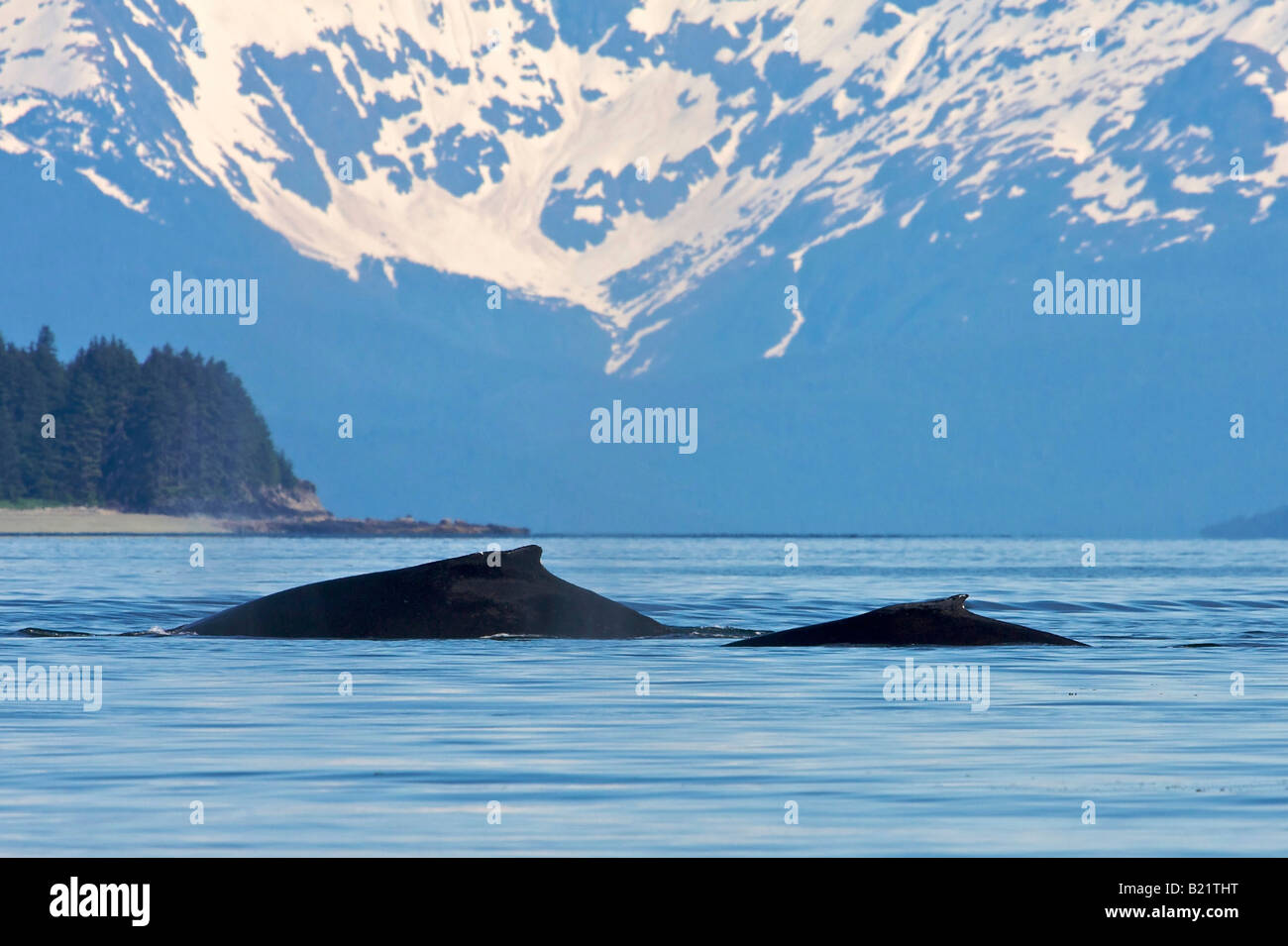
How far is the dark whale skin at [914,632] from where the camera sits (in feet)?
123

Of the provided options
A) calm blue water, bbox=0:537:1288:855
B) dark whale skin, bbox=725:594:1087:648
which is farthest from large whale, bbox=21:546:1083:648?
calm blue water, bbox=0:537:1288:855

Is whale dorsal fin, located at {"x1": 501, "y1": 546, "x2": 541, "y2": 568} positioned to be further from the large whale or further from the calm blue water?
the calm blue water

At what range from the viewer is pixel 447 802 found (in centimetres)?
1739

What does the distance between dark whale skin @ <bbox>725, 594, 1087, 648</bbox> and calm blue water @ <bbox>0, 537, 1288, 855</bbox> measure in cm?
111

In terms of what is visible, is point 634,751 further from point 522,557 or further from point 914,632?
point 522,557

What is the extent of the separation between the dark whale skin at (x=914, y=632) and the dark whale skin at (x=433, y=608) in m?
3.50

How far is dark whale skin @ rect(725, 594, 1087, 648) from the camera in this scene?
37438 millimetres

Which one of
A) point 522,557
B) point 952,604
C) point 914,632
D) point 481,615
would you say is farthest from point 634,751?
point 522,557

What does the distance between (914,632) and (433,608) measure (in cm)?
871

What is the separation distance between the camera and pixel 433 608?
38438 millimetres

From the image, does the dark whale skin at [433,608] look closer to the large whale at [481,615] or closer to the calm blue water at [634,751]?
the large whale at [481,615]

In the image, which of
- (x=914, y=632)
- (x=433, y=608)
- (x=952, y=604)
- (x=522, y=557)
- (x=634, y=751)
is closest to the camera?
(x=634, y=751)
